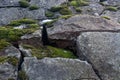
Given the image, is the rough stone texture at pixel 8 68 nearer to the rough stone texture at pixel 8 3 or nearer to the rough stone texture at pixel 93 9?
the rough stone texture at pixel 8 3

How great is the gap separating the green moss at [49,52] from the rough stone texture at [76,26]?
1143 mm

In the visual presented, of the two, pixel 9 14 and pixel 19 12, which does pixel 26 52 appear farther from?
pixel 19 12

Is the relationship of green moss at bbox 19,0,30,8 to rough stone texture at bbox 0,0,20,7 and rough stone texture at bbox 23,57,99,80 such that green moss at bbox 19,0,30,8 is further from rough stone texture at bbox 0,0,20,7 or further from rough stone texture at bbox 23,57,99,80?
rough stone texture at bbox 23,57,99,80

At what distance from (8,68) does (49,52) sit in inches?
104

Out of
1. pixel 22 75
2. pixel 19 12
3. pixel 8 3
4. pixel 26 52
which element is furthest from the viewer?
pixel 8 3

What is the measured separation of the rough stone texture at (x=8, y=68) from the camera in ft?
47.3

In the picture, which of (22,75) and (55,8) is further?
(55,8)

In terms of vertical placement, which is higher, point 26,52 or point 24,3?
point 26,52

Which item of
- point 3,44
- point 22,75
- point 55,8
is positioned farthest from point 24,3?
point 22,75

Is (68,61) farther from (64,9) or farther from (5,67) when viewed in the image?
(64,9)

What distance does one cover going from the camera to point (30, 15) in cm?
2705

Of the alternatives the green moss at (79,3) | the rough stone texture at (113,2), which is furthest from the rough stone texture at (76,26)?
the rough stone texture at (113,2)

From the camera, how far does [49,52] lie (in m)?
16.5

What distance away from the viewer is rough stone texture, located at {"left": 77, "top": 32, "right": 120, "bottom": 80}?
51.2 ft
